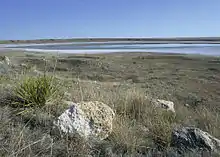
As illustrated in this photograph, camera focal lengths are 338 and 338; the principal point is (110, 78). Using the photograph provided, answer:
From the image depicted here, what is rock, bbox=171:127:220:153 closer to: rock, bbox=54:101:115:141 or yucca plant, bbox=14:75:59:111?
rock, bbox=54:101:115:141

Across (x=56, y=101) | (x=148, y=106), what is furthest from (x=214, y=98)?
(x=56, y=101)

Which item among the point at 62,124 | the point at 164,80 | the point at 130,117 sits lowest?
the point at 164,80

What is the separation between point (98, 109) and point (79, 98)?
193cm

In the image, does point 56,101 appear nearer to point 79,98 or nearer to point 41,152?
point 79,98

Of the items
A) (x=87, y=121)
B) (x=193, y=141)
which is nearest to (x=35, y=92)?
(x=87, y=121)

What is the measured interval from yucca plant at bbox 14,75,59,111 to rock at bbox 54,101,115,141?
1037 mm

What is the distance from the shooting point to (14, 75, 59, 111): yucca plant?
5820mm

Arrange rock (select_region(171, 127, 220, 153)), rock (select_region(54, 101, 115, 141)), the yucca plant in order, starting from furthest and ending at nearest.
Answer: the yucca plant → rock (select_region(54, 101, 115, 141)) → rock (select_region(171, 127, 220, 153))

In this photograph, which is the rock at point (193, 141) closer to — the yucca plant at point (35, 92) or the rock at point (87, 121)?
the rock at point (87, 121)

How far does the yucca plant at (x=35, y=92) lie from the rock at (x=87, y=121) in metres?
1.04

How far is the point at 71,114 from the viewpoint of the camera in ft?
16.0

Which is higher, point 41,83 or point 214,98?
point 41,83

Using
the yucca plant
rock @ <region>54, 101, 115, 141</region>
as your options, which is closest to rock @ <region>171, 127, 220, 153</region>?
rock @ <region>54, 101, 115, 141</region>

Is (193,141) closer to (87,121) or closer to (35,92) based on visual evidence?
(87,121)
